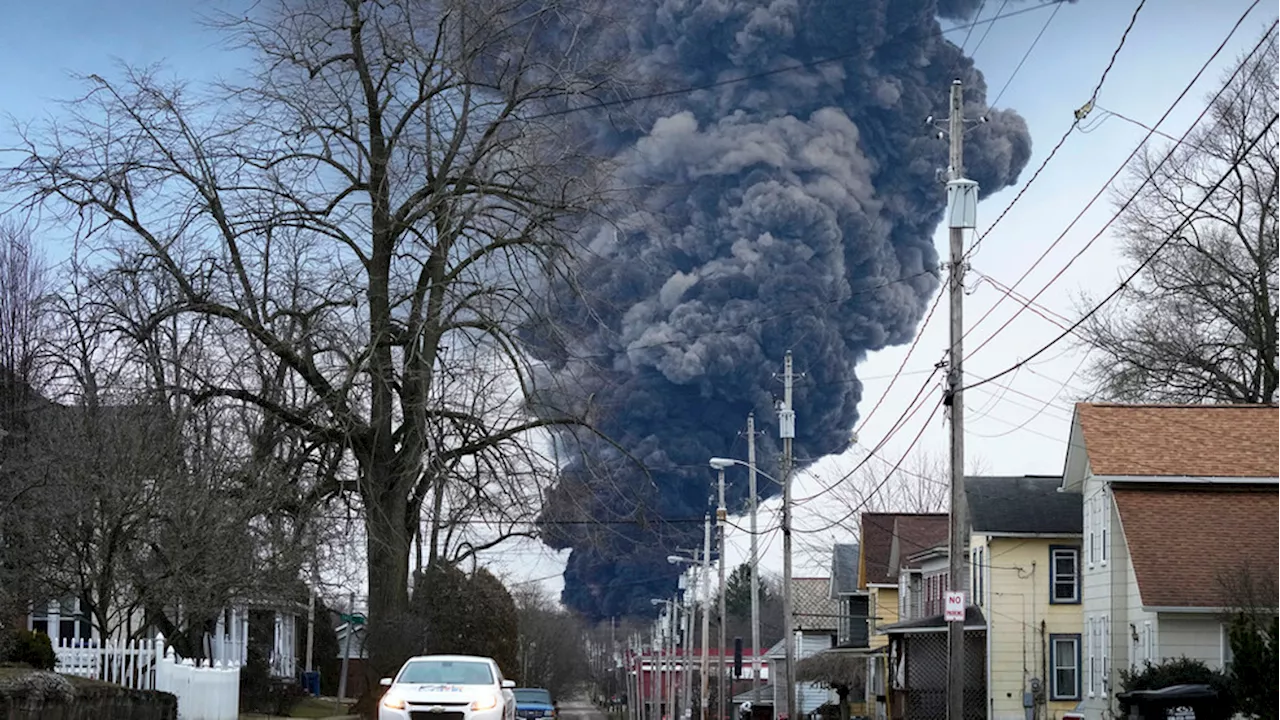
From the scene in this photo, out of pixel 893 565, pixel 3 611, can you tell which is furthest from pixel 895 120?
pixel 3 611

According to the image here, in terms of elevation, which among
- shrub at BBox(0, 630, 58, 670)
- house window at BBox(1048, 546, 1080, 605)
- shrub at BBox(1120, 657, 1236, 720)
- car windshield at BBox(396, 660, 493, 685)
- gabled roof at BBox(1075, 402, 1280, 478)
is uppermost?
gabled roof at BBox(1075, 402, 1280, 478)

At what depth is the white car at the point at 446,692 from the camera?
22453mm

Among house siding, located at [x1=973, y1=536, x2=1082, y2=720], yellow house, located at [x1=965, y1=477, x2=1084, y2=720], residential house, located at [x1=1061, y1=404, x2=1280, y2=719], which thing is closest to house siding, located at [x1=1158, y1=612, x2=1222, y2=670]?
residential house, located at [x1=1061, y1=404, x2=1280, y2=719]

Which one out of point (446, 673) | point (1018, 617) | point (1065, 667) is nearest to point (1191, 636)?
point (1065, 667)

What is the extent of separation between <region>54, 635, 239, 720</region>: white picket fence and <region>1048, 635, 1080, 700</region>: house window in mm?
25647

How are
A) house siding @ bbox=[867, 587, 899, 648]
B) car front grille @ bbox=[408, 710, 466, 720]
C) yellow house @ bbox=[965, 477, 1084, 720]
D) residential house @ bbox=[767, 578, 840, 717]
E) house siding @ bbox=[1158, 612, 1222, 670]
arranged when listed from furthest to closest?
residential house @ bbox=[767, 578, 840, 717], house siding @ bbox=[867, 587, 899, 648], yellow house @ bbox=[965, 477, 1084, 720], house siding @ bbox=[1158, 612, 1222, 670], car front grille @ bbox=[408, 710, 466, 720]

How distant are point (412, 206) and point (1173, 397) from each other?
29.7 metres

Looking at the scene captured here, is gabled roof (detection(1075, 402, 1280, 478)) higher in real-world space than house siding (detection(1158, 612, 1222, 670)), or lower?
higher

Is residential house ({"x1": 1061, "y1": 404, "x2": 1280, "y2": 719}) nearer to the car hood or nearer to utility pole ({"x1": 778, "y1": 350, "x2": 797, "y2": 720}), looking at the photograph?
utility pole ({"x1": 778, "y1": 350, "x2": 797, "y2": 720})

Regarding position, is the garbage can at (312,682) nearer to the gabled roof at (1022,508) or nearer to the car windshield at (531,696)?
the car windshield at (531,696)

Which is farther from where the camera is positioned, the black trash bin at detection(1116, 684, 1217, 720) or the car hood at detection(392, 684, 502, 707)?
the black trash bin at detection(1116, 684, 1217, 720)

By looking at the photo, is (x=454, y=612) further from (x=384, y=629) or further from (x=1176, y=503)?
(x=1176, y=503)

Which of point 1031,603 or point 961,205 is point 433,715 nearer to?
point 961,205

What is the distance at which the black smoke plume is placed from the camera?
104 metres
